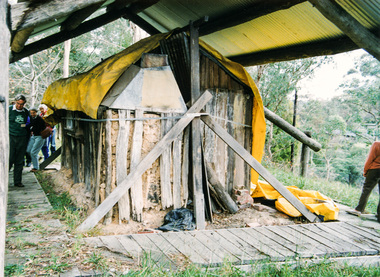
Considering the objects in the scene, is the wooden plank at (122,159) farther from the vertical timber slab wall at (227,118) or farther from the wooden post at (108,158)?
the vertical timber slab wall at (227,118)

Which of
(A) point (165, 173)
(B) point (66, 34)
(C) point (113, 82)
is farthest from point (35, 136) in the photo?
(A) point (165, 173)

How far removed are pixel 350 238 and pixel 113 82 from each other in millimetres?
4406

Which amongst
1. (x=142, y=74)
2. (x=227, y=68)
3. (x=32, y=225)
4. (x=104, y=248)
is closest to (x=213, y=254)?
(x=104, y=248)

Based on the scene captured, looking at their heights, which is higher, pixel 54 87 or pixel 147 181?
pixel 54 87

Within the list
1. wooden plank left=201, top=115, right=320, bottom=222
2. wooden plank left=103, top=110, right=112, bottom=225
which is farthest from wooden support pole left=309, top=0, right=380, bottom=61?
wooden plank left=103, top=110, right=112, bottom=225

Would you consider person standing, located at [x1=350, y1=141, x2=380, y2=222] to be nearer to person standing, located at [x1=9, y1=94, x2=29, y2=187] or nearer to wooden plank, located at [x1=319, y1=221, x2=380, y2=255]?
wooden plank, located at [x1=319, y1=221, x2=380, y2=255]

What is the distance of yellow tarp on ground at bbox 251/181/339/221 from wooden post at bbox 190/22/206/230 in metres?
1.79

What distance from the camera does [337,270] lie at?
3.69 meters

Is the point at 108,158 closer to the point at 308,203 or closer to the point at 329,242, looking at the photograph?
the point at 329,242

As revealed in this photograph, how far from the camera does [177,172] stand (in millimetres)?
5438

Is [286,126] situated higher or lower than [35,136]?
higher

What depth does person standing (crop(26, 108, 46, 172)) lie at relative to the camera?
26.1ft

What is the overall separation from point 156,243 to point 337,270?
7.24ft

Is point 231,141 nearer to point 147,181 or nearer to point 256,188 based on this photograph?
point 147,181
